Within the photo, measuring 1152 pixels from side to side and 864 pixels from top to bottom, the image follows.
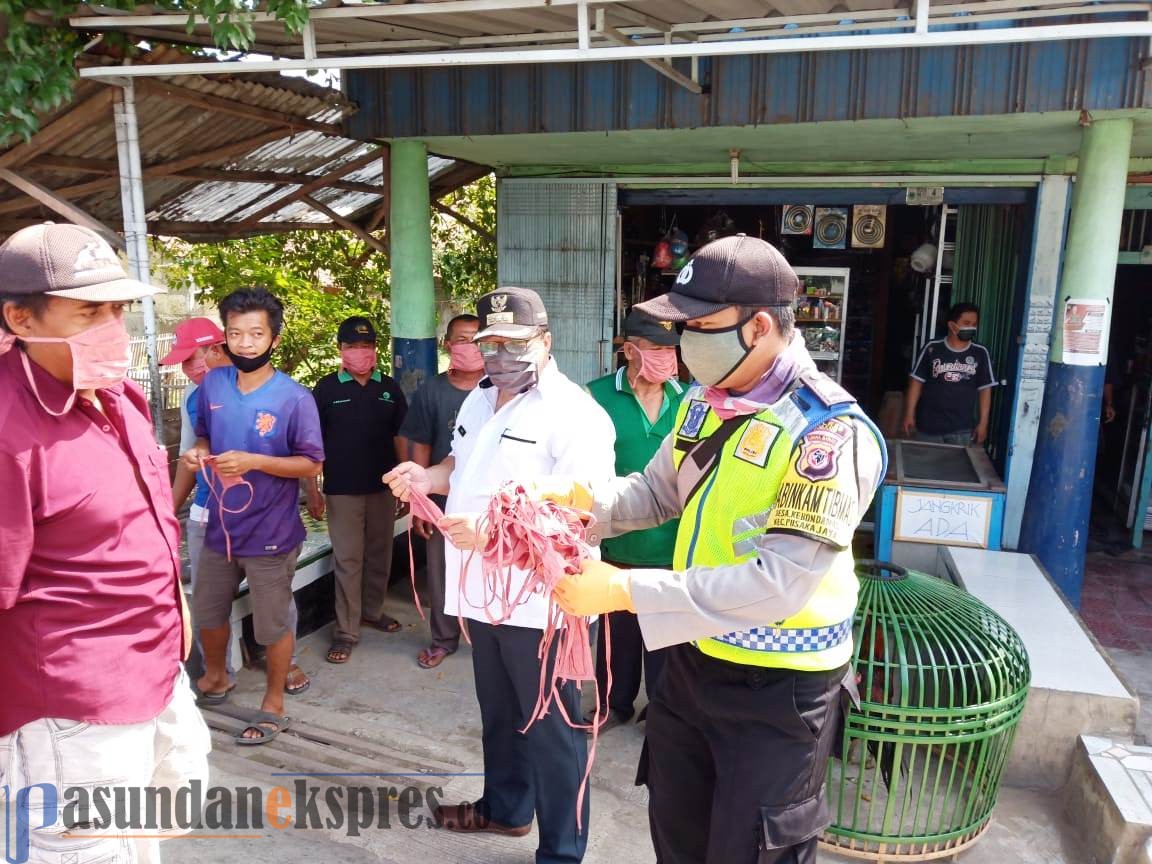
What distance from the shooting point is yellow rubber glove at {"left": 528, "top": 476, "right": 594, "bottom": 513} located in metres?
2.49

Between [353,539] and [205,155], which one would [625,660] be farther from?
[205,155]

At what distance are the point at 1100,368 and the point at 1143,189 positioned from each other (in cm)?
248

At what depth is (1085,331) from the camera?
541cm

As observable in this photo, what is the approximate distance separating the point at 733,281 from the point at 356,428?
11.2ft

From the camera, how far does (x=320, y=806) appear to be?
3633 millimetres

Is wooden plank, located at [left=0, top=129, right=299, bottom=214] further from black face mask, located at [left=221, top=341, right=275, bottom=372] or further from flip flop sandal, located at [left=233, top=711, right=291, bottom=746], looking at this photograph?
flip flop sandal, located at [left=233, top=711, right=291, bottom=746]

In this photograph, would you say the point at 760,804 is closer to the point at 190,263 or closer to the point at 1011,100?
the point at 1011,100

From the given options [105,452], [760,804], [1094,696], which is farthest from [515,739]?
[1094,696]

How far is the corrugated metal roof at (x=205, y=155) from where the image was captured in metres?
5.03

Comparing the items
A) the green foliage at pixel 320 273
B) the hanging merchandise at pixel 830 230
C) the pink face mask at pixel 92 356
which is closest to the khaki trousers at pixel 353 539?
the green foliage at pixel 320 273

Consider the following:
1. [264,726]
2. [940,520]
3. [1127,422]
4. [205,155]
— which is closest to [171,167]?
[205,155]

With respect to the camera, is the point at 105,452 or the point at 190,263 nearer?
the point at 105,452

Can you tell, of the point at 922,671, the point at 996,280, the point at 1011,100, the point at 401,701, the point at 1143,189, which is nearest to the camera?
the point at 922,671

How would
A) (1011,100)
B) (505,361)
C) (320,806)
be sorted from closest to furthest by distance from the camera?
(505,361) < (320,806) < (1011,100)
